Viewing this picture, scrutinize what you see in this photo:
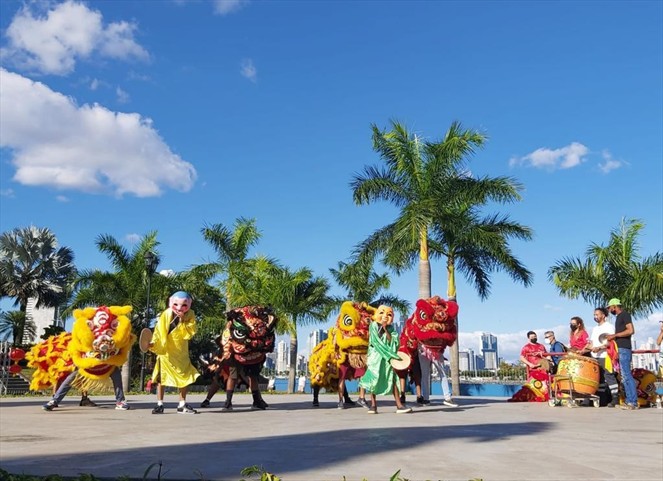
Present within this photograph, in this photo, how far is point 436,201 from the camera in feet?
61.1

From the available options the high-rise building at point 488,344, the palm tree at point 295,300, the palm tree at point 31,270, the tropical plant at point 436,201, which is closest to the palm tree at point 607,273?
the tropical plant at point 436,201

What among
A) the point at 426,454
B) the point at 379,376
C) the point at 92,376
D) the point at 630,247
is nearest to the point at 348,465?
the point at 426,454

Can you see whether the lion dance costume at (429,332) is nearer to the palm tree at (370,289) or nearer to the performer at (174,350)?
the performer at (174,350)

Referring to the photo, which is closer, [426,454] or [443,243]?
[426,454]

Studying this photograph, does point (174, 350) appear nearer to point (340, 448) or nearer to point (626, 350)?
point (340, 448)

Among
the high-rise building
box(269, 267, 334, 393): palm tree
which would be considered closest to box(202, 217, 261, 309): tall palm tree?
box(269, 267, 334, 393): palm tree

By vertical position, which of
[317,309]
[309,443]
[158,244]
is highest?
[158,244]

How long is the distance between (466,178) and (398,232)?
3156mm

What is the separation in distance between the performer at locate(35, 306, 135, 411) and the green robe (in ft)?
14.0

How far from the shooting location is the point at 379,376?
9.62 m

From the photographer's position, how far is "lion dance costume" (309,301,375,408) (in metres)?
10.6

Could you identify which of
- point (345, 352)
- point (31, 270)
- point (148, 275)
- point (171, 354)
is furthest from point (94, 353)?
point (31, 270)

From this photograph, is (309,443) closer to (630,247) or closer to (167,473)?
(167,473)

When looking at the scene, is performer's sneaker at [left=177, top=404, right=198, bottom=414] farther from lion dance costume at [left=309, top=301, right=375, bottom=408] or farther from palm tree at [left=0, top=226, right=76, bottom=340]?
palm tree at [left=0, top=226, right=76, bottom=340]
